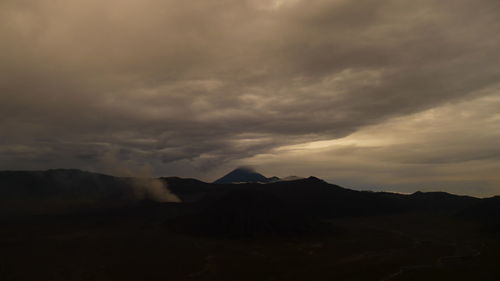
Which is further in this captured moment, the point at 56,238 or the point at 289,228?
the point at 289,228

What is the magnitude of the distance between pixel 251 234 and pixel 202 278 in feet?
213

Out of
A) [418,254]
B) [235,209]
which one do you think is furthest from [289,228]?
[418,254]

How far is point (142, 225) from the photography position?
168m

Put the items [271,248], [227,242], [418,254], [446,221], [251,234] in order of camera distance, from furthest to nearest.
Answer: [446,221] → [251,234] → [227,242] → [271,248] → [418,254]

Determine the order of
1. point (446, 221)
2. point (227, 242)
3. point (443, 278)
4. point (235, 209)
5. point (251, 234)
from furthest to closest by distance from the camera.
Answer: point (446, 221)
point (235, 209)
point (251, 234)
point (227, 242)
point (443, 278)

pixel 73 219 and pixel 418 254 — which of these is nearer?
pixel 418 254

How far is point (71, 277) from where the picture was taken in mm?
79125

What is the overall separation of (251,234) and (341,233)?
4158cm

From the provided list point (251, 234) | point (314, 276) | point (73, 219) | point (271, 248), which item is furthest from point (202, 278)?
point (73, 219)

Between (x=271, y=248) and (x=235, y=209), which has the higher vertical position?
(x=235, y=209)

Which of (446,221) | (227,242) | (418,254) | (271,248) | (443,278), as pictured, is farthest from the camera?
(446,221)

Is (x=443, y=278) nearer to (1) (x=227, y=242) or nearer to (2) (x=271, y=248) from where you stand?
(2) (x=271, y=248)

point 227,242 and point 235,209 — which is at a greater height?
point 235,209

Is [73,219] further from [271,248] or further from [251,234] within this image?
[271,248]
